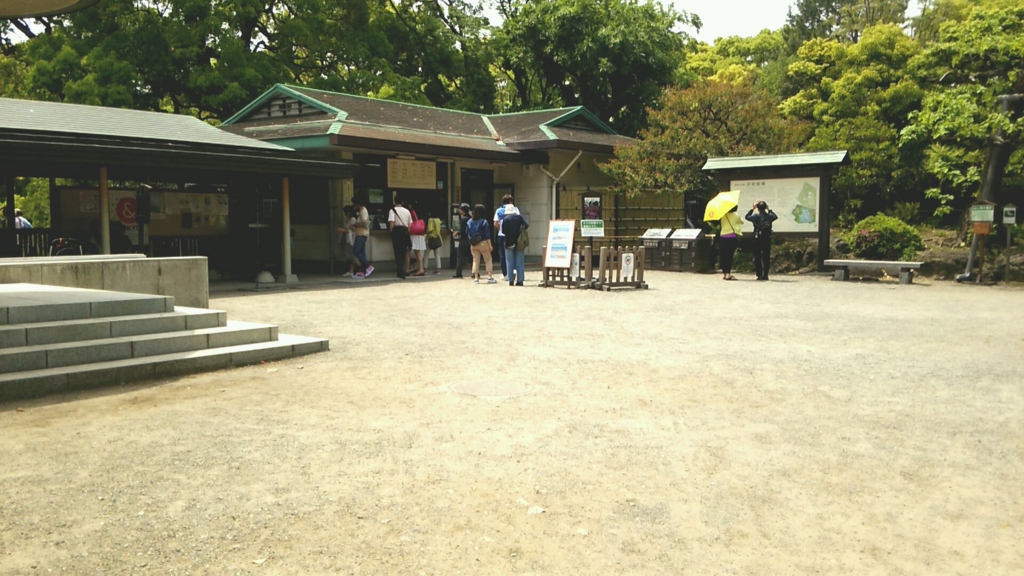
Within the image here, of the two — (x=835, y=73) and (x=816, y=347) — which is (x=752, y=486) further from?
(x=835, y=73)

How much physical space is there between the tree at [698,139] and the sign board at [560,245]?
22.0 feet

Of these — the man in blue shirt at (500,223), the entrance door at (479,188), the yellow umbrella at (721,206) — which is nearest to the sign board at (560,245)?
the man in blue shirt at (500,223)

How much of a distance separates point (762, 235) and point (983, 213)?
417 cm

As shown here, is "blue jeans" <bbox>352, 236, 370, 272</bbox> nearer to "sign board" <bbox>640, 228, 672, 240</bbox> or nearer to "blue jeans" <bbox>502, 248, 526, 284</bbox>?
"blue jeans" <bbox>502, 248, 526, 284</bbox>

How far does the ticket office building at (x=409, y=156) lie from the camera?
1934 cm

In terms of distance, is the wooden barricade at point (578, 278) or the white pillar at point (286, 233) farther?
the white pillar at point (286, 233)

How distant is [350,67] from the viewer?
3162 centimetres

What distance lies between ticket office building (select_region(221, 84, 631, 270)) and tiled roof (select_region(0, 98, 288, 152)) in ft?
7.25

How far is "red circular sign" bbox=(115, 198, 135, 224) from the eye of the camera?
54.9 feet

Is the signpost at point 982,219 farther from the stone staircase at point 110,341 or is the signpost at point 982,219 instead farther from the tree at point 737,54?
the tree at point 737,54

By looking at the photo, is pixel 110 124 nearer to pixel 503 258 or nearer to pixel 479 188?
pixel 503 258

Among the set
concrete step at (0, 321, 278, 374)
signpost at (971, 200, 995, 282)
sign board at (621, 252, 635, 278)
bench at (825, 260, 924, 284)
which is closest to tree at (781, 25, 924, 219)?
bench at (825, 260, 924, 284)

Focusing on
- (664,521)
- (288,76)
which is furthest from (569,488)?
(288,76)

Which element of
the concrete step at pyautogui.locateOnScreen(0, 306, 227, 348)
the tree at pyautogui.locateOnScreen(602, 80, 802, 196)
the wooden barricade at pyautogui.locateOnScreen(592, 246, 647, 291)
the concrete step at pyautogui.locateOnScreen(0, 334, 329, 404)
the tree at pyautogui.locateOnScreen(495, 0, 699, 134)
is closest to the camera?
the concrete step at pyautogui.locateOnScreen(0, 334, 329, 404)
